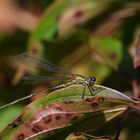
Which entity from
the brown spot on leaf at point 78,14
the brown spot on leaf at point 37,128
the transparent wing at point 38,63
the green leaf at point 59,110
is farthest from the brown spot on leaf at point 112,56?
the brown spot on leaf at point 37,128

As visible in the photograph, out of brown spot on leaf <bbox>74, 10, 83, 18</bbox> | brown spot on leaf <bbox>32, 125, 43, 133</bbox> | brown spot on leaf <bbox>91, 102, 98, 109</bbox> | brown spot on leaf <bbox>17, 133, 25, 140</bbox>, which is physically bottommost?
brown spot on leaf <bbox>91, 102, 98, 109</bbox>

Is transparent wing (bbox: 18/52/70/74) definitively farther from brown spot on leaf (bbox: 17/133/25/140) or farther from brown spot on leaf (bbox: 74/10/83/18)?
brown spot on leaf (bbox: 17/133/25/140)

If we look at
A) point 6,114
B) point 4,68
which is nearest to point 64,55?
point 6,114

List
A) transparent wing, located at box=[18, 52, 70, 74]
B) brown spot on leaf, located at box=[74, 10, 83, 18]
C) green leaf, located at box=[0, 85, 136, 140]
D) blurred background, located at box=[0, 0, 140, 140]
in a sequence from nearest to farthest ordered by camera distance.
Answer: green leaf, located at box=[0, 85, 136, 140] → transparent wing, located at box=[18, 52, 70, 74] → blurred background, located at box=[0, 0, 140, 140] → brown spot on leaf, located at box=[74, 10, 83, 18]

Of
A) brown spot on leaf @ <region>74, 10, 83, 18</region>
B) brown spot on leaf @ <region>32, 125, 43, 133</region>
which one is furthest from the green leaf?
brown spot on leaf @ <region>74, 10, 83, 18</region>

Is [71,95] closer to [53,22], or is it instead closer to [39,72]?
[39,72]

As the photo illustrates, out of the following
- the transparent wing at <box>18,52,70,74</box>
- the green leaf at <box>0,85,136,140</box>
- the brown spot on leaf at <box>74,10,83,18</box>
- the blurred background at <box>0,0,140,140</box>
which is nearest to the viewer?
the green leaf at <box>0,85,136,140</box>
